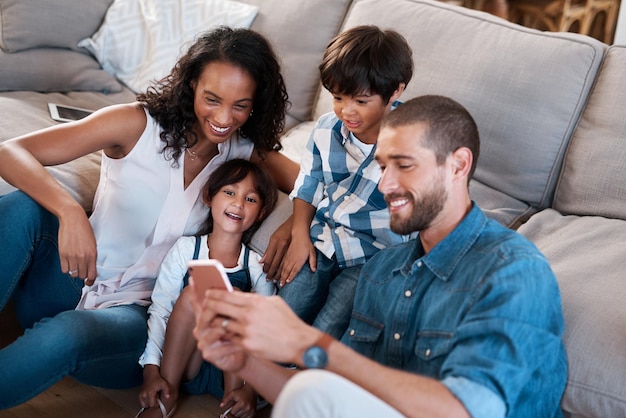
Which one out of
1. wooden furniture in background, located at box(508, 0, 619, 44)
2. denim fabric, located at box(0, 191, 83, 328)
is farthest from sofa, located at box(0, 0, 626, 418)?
wooden furniture in background, located at box(508, 0, 619, 44)

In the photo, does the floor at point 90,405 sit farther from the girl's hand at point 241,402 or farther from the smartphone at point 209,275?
the smartphone at point 209,275

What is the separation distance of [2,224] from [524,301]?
1.17 meters

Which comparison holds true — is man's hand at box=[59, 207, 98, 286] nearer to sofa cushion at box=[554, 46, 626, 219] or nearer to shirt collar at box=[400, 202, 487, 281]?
shirt collar at box=[400, 202, 487, 281]

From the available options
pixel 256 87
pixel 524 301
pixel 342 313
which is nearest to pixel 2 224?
pixel 256 87

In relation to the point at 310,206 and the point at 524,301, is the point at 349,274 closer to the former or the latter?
the point at 310,206

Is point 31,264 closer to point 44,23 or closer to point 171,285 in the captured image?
point 171,285

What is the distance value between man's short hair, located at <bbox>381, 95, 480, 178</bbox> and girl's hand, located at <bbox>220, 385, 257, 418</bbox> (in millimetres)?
758

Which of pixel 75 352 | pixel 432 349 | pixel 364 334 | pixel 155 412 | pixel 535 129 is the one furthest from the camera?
pixel 535 129

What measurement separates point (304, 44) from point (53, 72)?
90 cm

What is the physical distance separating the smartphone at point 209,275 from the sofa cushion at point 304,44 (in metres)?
1.35

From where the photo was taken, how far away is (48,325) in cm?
167

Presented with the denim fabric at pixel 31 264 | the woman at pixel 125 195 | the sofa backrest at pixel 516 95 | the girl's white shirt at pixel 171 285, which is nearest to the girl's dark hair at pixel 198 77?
the woman at pixel 125 195

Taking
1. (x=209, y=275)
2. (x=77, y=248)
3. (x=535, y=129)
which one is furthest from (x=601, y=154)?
(x=77, y=248)

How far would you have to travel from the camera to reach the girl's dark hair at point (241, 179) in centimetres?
195
